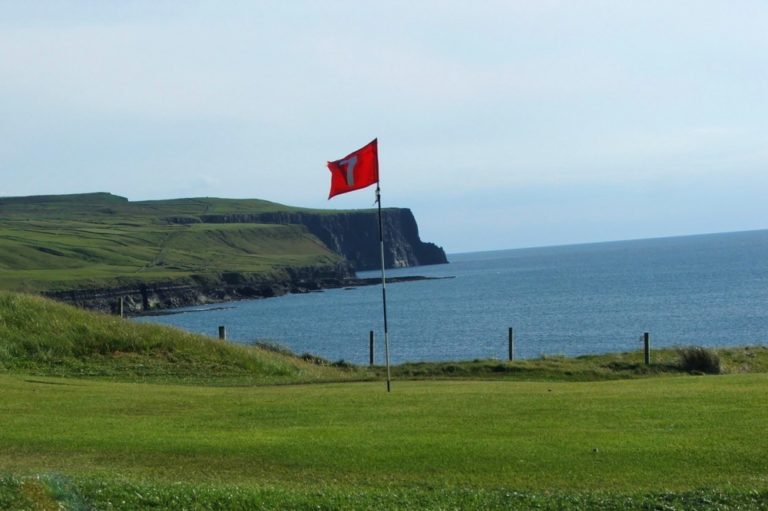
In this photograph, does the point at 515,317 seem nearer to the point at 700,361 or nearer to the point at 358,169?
the point at 700,361

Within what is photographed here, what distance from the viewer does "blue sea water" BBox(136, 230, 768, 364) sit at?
70188 mm

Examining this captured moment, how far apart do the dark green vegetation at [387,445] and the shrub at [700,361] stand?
313 inches

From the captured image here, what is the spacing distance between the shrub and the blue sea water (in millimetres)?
27905

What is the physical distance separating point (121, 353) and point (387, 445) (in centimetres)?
2020

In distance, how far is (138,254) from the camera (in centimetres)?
17338

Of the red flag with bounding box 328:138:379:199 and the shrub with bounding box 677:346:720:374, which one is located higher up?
the red flag with bounding box 328:138:379:199

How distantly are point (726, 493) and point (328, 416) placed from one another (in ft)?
25.1

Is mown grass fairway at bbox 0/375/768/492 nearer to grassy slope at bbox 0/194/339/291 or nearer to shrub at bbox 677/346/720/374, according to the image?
shrub at bbox 677/346/720/374

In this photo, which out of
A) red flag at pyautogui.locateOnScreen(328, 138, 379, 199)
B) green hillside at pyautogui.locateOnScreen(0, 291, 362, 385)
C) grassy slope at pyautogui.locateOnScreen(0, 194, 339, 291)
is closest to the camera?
red flag at pyautogui.locateOnScreen(328, 138, 379, 199)

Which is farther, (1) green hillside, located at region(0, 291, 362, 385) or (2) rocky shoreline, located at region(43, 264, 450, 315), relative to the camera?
(2) rocky shoreline, located at region(43, 264, 450, 315)

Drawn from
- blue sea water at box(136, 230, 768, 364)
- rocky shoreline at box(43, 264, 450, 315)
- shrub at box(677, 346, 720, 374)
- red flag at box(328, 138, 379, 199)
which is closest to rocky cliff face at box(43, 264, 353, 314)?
rocky shoreline at box(43, 264, 450, 315)

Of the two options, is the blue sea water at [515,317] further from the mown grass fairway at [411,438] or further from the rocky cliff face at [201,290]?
the mown grass fairway at [411,438]

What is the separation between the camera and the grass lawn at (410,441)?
12688mm

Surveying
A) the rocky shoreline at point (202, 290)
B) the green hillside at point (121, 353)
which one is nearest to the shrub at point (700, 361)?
the green hillside at point (121, 353)
